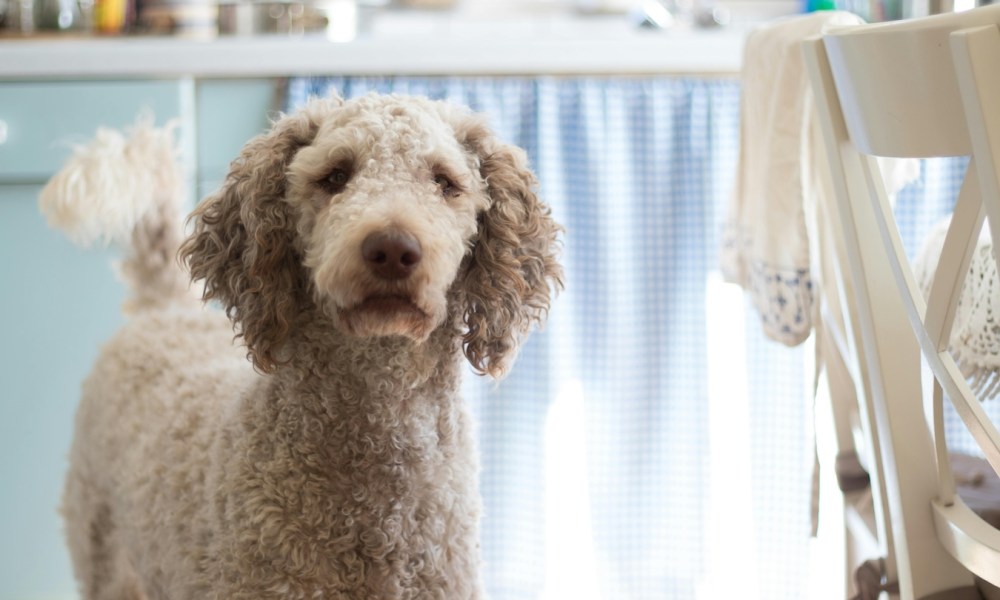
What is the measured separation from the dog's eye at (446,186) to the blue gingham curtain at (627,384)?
0.84m

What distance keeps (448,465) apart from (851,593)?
647mm

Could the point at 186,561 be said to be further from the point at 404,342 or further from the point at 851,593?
the point at 851,593

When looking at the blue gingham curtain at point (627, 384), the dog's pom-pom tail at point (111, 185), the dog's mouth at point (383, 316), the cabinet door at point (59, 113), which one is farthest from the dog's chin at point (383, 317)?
the cabinet door at point (59, 113)

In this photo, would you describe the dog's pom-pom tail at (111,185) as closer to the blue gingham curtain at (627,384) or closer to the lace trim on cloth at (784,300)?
the blue gingham curtain at (627,384)

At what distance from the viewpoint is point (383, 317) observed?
36.3 inches

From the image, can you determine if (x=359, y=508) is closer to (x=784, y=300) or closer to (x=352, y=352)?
(x=352, y=352)

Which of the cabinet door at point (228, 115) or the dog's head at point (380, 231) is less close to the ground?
the cabinet door at point (228, 115)

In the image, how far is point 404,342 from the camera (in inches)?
40.8

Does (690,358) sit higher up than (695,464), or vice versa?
(690,358)

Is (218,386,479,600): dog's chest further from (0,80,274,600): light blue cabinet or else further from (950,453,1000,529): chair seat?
(0,80,274,600): light blue cabinet

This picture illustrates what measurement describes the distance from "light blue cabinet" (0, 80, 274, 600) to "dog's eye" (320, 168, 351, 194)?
0.91m

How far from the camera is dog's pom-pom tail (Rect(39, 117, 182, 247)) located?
1.42m

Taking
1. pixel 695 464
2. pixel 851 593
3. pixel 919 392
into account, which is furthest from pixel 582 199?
pixel 919 392

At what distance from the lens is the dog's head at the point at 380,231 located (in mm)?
914
